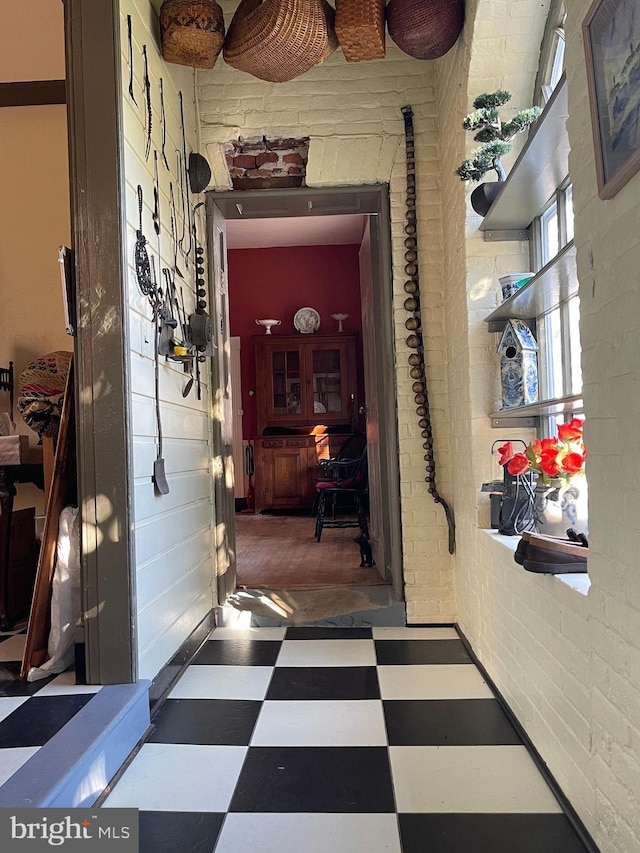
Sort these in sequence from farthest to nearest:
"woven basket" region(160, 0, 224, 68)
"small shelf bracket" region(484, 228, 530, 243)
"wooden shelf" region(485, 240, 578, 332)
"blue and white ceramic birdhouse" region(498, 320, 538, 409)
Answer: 1. "small shelf bracket" region(484, 228, 530, 243)
2. "woven basket" region(160, 0, 224, 68)
3. "blue and white ceramic birdhouse" region(498, 320, 538, 409)
4. "wooden shelf" region(485, 240, 578, 332)

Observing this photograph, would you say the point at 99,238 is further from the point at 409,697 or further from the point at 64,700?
the point at 409,697

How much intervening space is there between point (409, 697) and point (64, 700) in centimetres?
114

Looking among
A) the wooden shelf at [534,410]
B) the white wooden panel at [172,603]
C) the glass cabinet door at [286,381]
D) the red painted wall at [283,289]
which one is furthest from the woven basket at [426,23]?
the red painted wall at [283,289]

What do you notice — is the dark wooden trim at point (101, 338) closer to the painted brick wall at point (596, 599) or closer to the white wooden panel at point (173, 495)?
the white wooden panel at point (173, 495)

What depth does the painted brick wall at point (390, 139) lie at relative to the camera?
10.1ft

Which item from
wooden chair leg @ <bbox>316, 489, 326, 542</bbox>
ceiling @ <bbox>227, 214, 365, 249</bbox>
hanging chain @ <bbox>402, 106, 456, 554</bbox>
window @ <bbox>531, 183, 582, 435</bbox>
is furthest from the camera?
ceiling @ <bbox>227, 214, 365, 249</bbox>

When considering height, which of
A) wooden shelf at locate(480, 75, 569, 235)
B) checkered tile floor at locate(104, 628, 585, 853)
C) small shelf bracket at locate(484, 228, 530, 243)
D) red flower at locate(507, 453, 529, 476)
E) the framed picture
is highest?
wooden shelf at locate(480, 75, 569, 235)

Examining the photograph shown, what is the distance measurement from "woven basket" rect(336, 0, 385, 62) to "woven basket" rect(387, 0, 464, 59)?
6 cm

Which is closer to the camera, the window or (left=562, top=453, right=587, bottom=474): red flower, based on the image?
(left=562, top=453, right=587, bottom=474): red flower

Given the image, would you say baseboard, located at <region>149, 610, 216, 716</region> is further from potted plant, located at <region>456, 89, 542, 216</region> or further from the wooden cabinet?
the wooden cabinet

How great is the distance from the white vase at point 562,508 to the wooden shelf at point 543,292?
0.61 m

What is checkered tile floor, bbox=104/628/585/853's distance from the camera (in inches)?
54.8

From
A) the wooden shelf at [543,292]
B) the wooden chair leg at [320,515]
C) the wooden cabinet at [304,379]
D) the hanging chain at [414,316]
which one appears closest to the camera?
the wooden shelf at [543,292]

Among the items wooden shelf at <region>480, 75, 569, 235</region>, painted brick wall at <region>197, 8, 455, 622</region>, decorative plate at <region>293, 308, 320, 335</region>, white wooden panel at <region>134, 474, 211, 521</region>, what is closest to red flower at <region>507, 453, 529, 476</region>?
wooden shelf at <region>480, 75, 569, 235</region>
